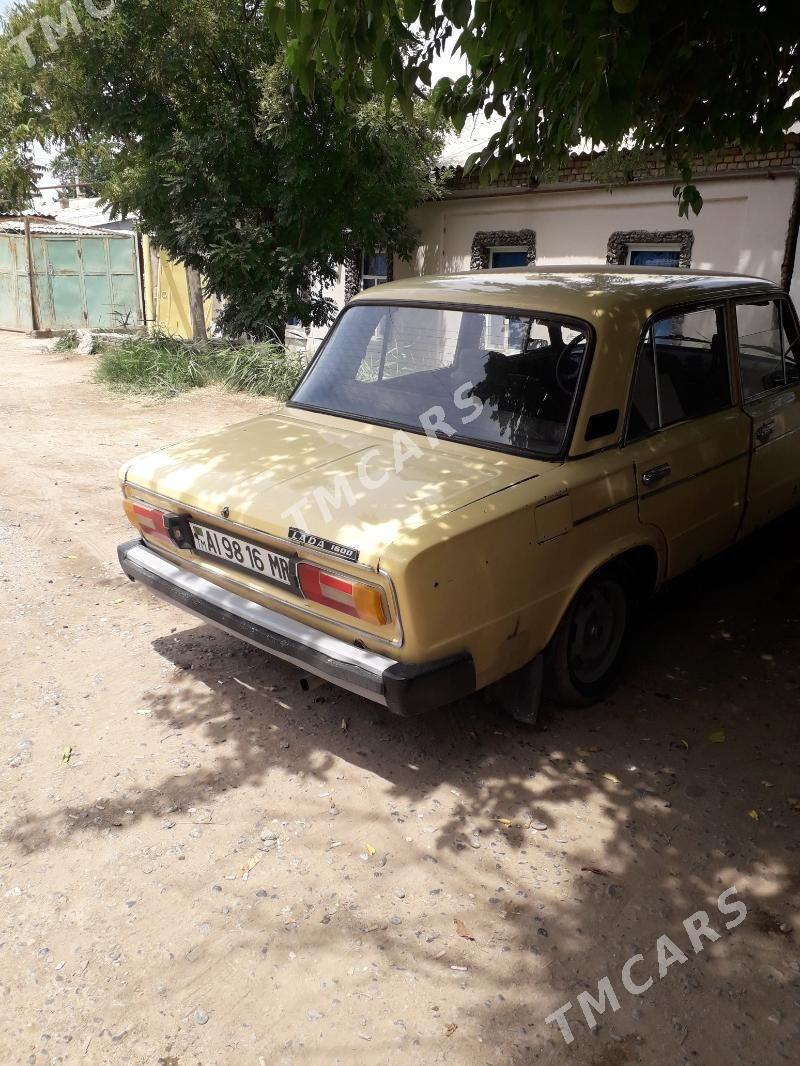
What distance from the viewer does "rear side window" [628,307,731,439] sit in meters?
3.68

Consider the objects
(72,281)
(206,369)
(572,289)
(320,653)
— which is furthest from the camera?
(72,281)

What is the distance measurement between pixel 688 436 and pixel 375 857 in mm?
2345

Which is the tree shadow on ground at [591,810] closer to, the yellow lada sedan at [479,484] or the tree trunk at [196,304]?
the yellow lada sedan at [479,484]

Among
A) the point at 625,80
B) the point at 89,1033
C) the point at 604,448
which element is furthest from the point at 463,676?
the point at 625,80

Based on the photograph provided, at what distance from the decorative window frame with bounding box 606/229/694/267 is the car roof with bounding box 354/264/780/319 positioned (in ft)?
18.5

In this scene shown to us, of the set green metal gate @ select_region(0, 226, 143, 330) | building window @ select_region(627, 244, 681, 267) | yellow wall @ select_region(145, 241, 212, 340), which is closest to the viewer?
building window @ select_region(627, 244, 681, 267)

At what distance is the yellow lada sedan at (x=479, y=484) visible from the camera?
2953 millimetres

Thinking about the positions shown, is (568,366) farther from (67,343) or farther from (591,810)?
(67,343)

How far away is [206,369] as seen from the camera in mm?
11766

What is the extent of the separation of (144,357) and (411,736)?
10141mm

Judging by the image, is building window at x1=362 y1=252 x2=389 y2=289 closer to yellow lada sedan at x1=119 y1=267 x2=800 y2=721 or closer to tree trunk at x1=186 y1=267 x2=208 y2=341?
tree trunk at x1=186 y1=267 x2=208 y2=341

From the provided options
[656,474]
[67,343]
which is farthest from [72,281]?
[656,474]

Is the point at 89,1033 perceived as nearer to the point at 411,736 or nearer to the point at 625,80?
the point at 411,736

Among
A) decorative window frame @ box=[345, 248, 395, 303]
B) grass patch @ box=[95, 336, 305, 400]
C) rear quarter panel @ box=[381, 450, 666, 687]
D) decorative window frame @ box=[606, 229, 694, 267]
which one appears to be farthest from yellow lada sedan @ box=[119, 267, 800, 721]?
decorative window frame @ box=[345, 248, 395, 303]
